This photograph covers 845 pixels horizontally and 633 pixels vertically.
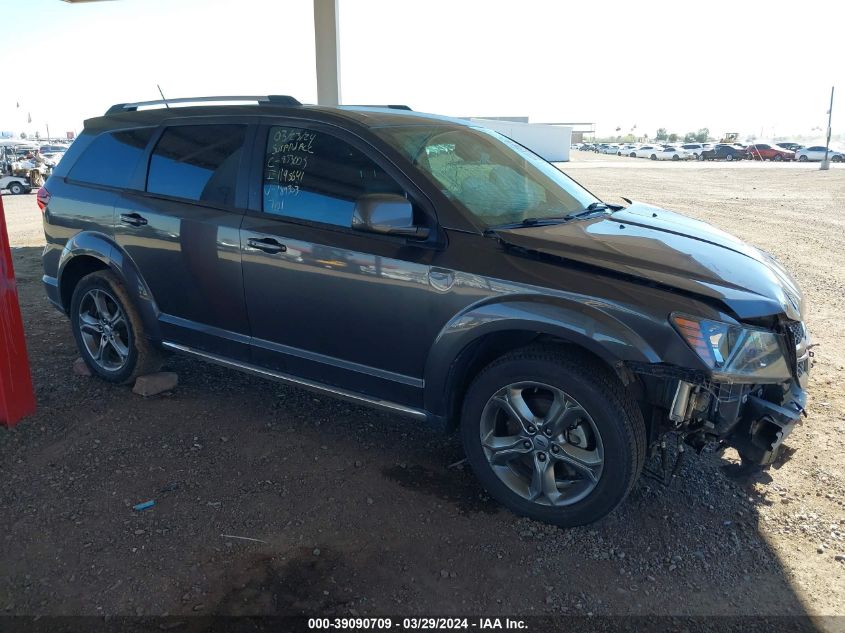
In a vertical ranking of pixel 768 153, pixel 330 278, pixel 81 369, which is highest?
pixel 768 153

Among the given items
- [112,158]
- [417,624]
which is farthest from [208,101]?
[417,624]

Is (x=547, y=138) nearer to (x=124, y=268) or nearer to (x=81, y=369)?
(x=81, y=369)

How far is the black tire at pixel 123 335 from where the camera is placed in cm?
448

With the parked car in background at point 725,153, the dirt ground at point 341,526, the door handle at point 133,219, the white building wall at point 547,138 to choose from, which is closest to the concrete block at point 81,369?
the dirt ground at point 341,526

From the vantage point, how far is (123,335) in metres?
4.67

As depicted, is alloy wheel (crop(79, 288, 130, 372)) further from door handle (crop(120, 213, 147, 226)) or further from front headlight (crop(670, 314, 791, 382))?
front headlight (crop(670, 314, 791, 382))

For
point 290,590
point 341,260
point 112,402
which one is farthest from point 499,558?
point 112,402

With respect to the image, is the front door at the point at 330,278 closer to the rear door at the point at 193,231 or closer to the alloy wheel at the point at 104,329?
the rear door at the point at 193,231

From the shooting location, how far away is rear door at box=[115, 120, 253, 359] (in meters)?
3.90

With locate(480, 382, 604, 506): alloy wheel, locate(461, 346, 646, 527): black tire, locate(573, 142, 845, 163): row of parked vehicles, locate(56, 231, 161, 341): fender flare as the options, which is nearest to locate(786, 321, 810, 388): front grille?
locate(461, 346, 646, 527): black tire

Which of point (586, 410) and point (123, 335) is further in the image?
point (123, 335)

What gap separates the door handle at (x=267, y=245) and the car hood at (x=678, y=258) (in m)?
1.24

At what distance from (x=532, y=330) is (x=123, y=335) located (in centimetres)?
310

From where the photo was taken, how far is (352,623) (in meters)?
2.58
